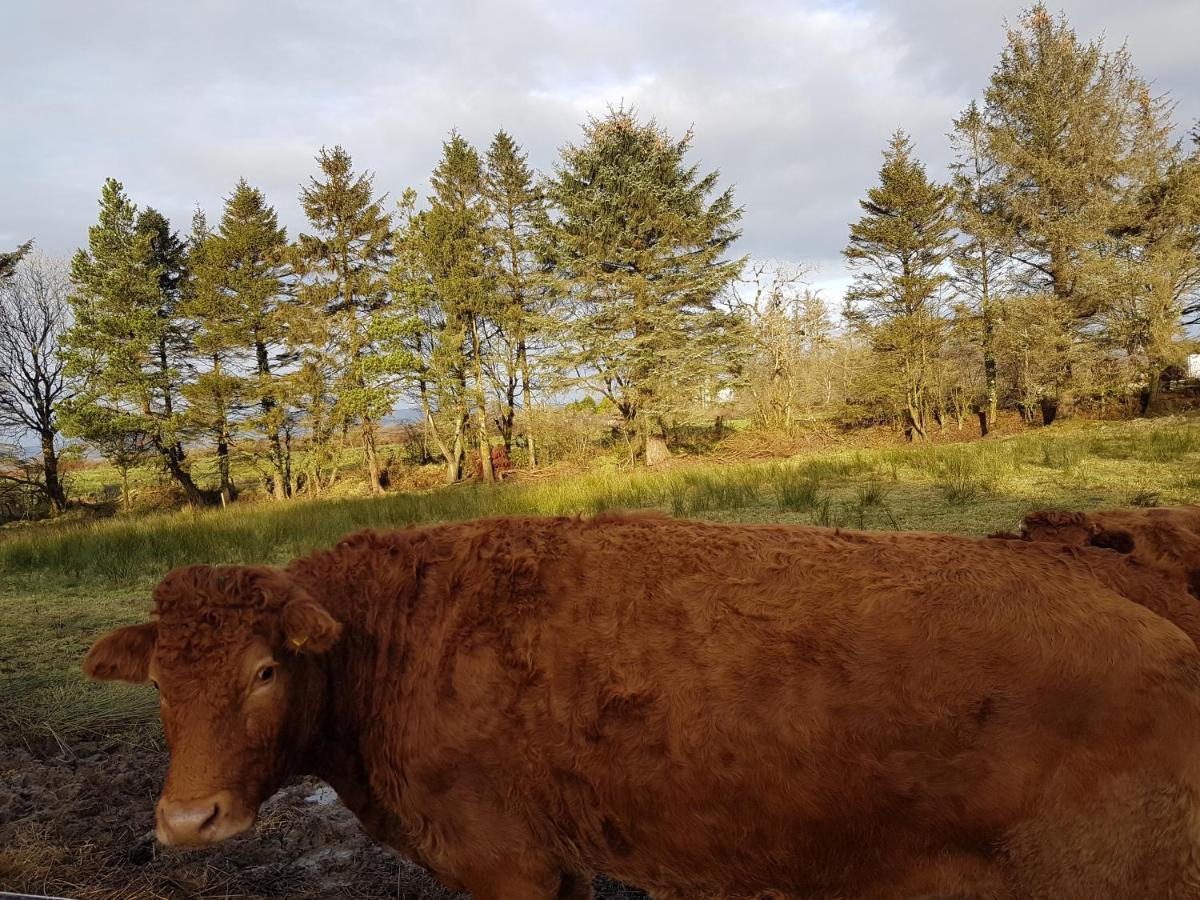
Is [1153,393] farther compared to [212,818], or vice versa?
[1153,393]

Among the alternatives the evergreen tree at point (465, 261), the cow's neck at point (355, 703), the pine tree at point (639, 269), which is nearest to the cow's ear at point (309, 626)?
the cow's neck at point (355, 703)

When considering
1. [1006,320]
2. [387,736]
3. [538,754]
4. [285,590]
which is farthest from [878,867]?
[1006,320]

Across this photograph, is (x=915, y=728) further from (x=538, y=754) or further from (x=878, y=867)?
(x=538, y=754)

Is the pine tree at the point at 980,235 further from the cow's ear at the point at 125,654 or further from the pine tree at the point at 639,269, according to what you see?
the cow's ear at the point at 125,654

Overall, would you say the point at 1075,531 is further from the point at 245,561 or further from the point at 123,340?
the point at 123,340

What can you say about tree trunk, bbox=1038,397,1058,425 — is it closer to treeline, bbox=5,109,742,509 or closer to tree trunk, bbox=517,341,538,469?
treeline, bbox=5,109,742,509

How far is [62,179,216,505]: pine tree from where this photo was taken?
2736 centimetres

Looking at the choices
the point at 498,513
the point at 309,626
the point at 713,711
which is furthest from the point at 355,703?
the point at 498,513

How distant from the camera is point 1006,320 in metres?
28.4

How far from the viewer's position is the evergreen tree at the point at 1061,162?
26547 mm

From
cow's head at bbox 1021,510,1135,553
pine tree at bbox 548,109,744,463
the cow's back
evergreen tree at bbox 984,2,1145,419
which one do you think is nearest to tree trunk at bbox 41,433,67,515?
pine tree at bbox 548,109,744,463

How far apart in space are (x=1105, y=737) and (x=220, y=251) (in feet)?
→ 110

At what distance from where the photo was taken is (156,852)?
334 cm

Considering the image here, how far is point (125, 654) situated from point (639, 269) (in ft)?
87.0
